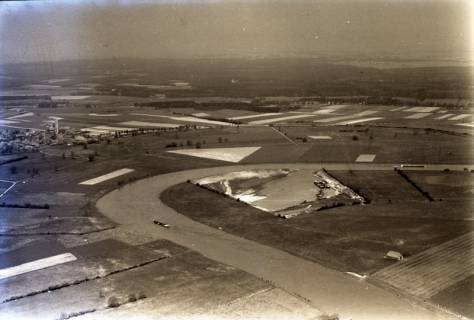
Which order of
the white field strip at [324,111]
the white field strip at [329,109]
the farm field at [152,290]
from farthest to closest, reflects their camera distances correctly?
the white field strip at [329,109] → the white field strip at [324,111] → the farm field at [152,290]

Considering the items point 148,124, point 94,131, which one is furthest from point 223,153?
point 148,124

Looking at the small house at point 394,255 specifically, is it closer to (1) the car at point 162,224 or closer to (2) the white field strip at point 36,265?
(1) the car at point 162,224

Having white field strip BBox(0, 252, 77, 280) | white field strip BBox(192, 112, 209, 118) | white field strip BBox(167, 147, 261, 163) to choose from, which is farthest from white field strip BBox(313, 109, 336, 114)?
white field strip BBox(0, 252, 77, 280)

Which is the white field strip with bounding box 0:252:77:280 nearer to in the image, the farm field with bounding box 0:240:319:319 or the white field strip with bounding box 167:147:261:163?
the farm field with bounding box 0:240:319:319

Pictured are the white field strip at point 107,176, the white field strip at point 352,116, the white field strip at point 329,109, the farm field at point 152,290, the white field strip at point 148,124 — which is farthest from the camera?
the white field strip at point 329,109

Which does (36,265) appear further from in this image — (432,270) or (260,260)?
(432,270)

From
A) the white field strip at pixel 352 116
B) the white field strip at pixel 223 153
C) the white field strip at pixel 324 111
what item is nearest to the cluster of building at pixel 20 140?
the white field strip at pixel 223 153
